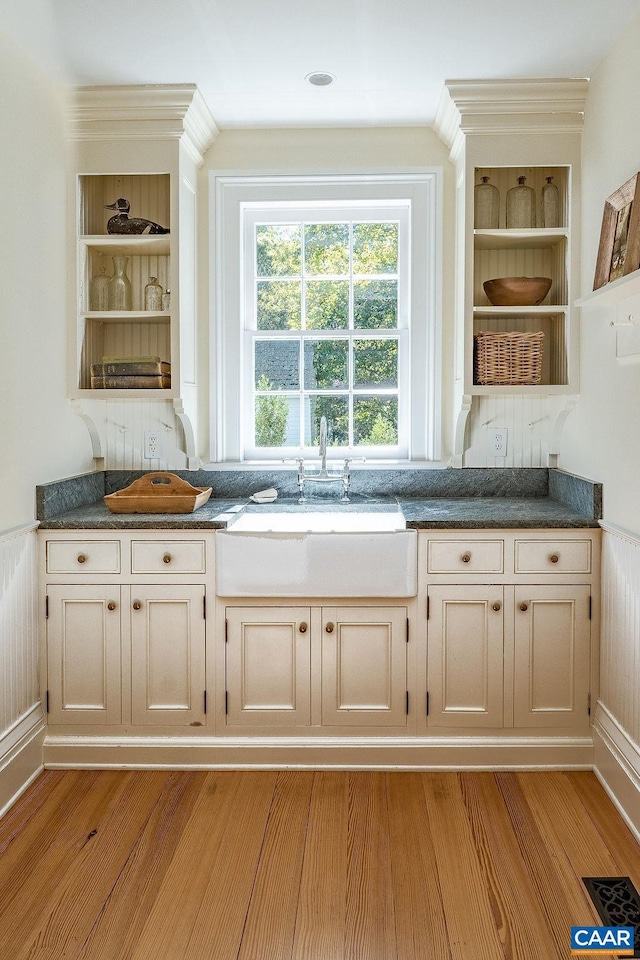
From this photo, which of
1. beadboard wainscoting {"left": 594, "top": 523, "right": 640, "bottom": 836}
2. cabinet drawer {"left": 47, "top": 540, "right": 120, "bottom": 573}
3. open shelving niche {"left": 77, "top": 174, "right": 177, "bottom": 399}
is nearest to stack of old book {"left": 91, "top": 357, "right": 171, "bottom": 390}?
open shelving niche {"left": 77, "top": 174, "right": 177, "bottom": 399}

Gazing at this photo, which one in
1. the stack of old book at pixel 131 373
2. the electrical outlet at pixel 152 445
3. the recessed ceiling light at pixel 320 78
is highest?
the recessed ceiling light at pixel 320 78

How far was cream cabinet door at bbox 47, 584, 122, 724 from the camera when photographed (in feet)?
9.36

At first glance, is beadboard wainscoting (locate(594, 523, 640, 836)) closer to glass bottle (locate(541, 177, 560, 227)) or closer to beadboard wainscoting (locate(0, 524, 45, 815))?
glass bottle (locate(541, 177, 560, 227))

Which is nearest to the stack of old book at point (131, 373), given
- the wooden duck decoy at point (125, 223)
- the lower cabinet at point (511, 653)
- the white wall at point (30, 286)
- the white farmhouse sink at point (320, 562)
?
the white wall at point (30, 286)

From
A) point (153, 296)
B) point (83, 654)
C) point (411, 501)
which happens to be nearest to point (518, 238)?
point (411, 501)

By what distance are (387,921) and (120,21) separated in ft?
9.42

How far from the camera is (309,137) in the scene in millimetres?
3367

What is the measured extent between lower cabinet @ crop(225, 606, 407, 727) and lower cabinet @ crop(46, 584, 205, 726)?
0.51 ft

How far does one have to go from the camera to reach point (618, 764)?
2559mm

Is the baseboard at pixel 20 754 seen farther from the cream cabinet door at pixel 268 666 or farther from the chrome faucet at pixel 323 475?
the chrome faucet at pixel 323 475

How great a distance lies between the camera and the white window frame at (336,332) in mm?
3385

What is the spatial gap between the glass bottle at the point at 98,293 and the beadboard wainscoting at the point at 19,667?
106cm

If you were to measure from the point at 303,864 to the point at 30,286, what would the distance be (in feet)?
7.17

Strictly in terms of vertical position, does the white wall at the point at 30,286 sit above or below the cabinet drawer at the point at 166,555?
above
